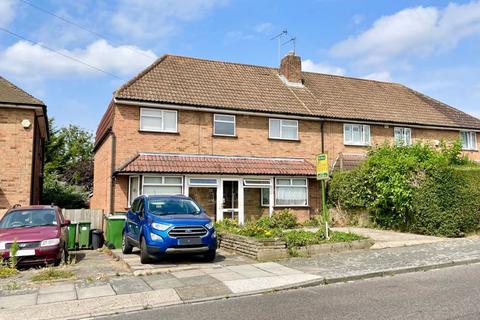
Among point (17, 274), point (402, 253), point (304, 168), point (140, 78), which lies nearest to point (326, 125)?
point (304, 168)

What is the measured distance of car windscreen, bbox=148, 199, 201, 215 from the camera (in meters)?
11.1

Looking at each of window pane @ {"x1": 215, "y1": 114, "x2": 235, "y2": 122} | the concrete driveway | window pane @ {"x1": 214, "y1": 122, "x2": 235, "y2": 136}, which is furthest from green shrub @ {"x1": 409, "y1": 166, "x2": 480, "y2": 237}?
window pane @ {"x1": 215, "y1": 114, "x2": 235, "y2": 122}

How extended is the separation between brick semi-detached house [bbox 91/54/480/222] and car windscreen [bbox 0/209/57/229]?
15.5 feet

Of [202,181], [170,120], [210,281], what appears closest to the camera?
[210,281]

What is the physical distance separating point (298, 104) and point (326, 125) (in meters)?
1.79

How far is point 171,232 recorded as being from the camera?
33.2 feet

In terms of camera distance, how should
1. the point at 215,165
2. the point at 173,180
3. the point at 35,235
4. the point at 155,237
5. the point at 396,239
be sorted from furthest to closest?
the point at 215,165 → the point at 173,180 → the point at 396,239 → the point at 35,235 → the point at 155,237

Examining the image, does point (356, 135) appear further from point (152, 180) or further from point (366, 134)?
point (152, 180)

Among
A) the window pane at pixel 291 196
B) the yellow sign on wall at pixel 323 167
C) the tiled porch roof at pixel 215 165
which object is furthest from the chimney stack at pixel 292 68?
the yellow sign on wall at pixel 323 167

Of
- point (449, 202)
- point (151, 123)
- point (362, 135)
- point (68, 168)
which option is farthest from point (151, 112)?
point (68, 168)

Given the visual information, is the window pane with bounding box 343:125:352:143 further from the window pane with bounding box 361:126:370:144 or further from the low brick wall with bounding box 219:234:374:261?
the low brick wall with bounding box 219:234:374:261

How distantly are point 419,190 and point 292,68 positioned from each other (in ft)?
36.9

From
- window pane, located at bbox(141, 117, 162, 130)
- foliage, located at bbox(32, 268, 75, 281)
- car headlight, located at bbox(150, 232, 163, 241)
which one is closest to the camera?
foliage, located at bbox(32, 268, 75, 281)

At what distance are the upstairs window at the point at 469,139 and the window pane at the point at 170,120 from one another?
58.5ft
